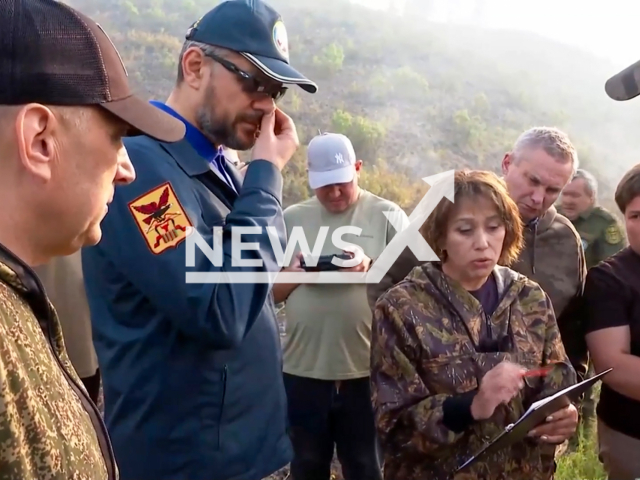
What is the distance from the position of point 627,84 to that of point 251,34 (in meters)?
1.37

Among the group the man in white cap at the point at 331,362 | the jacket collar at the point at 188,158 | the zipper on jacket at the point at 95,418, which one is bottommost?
the man in white cap at the point at 331,362

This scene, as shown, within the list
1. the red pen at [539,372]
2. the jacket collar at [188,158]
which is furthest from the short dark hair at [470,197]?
the jacket collar at [188,158]

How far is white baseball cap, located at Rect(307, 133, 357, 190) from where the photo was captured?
306 cm

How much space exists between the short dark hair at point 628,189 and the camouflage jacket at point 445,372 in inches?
26.6

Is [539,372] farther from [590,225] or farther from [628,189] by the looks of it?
[590,225]

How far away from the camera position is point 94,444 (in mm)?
782

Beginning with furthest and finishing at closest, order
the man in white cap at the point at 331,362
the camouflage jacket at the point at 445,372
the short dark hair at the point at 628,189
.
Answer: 1. the man in white cap at the point at 331,362
2. the short dark hair at the point at 628,189
3. the camouflage jacket at the point at 445,372

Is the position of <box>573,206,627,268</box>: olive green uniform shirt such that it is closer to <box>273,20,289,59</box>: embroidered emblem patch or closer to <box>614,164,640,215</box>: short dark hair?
<box>614,164,640,215</box>: short dark hair

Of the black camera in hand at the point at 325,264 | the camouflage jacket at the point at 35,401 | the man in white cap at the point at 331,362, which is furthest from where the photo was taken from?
the man in white cap at the point at 331,362

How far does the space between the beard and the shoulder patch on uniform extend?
12.3 feet

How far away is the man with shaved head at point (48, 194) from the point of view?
652 mm

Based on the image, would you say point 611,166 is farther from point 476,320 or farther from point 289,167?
point 476,320

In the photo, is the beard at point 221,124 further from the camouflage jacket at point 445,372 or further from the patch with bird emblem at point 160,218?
the camouflage jacket at point 445,372

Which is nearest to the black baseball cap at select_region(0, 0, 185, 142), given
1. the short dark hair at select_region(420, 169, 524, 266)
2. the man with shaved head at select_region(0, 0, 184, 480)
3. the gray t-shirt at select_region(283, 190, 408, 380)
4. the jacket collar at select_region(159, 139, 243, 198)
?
the man with shaved head at select_region(0, 0, 184, 480)
